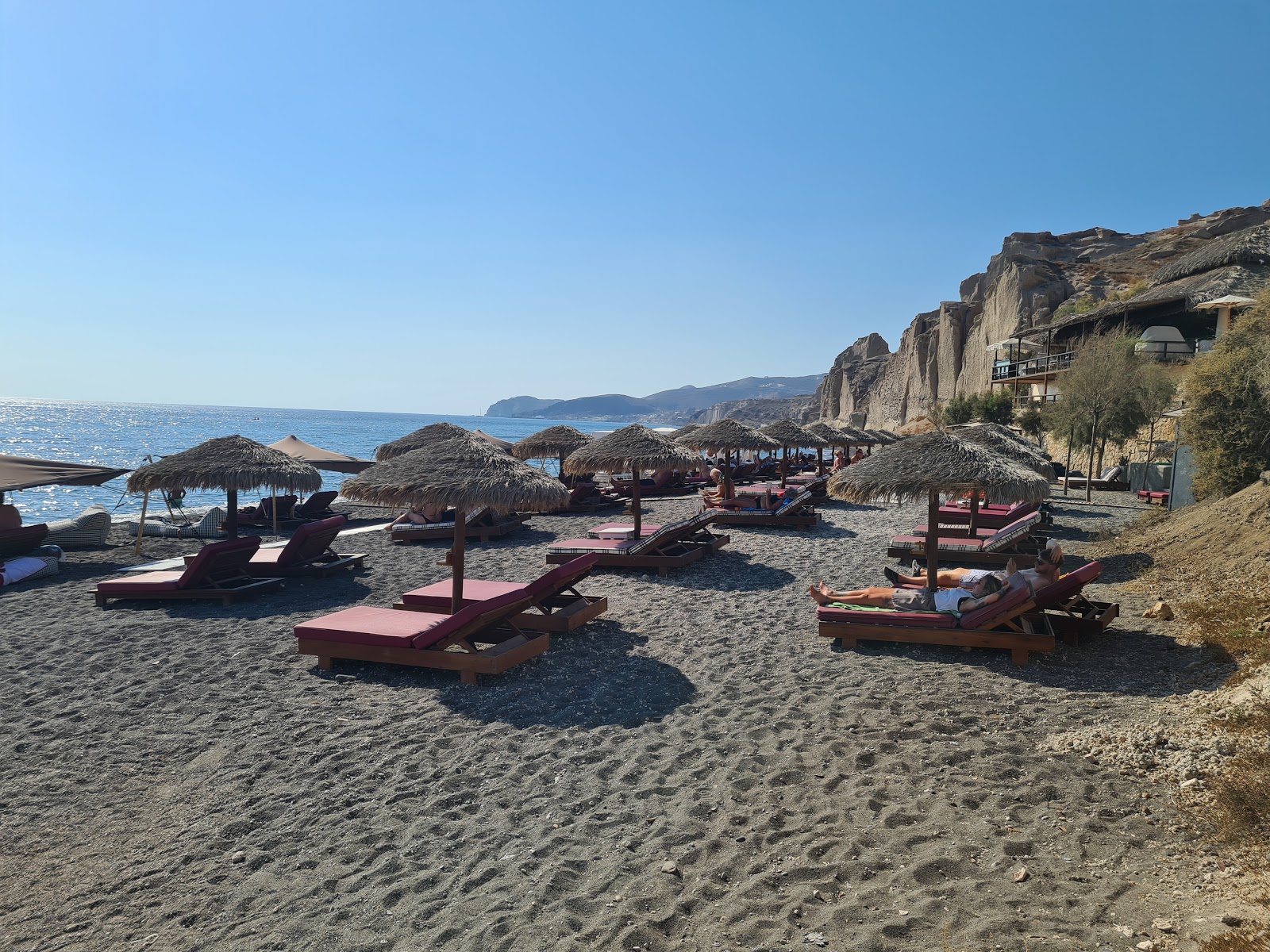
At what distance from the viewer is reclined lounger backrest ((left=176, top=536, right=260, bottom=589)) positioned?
8703 mm

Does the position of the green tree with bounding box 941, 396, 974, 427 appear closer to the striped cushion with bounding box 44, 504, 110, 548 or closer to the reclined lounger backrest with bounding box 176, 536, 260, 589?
the striped cushion with bounding box 44, 504, 110, 548

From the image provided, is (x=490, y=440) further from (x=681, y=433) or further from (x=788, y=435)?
(x=788, y=435)

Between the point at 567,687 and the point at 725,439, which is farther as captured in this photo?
the point at 725,439

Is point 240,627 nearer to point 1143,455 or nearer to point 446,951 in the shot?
point 446,951

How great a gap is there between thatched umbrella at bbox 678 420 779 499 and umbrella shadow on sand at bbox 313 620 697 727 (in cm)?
878

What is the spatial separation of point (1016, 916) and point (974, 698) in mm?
2581

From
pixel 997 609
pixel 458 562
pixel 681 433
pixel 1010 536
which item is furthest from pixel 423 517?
pixel 997 609

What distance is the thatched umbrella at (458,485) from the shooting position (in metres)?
6.70

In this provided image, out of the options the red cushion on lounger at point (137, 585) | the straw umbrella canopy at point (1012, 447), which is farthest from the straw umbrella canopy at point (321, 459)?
the straw umbrella canopy at point (1012, 447)

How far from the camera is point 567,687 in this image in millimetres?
5727

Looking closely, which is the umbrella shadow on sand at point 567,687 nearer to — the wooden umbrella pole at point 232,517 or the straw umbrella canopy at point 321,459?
the wooden umbrella pole at point 232,517

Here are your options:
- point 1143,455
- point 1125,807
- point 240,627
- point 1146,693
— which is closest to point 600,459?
point 240,627

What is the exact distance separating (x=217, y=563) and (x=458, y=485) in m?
4.17

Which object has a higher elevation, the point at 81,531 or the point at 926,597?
the point at 926,597
